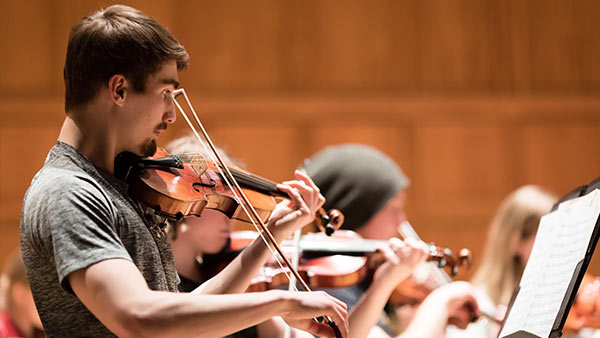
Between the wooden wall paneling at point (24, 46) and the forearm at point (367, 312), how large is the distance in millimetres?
3327

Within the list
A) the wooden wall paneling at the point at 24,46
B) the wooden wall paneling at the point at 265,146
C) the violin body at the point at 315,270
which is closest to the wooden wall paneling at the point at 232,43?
the wooden wall paneling at the point at 265,146

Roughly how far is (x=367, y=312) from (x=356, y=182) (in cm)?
60

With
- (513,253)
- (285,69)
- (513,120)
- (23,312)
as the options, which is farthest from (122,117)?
→ (513,120)

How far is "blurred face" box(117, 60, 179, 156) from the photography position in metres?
1.33

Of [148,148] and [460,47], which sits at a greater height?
[148,148]

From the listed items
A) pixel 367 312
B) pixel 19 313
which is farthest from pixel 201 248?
pixel 19 313

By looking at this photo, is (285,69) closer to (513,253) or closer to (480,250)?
(480,250)

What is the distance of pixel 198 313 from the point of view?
1.16 meters

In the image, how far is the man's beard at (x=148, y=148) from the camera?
138 centimetres

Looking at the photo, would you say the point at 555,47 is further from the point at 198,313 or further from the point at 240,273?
the point at 198,313

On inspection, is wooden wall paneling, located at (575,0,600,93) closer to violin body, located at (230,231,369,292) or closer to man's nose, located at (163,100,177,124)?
violin body, located at (230,231,369,292)

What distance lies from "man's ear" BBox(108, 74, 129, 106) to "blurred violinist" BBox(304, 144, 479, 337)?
119 cm

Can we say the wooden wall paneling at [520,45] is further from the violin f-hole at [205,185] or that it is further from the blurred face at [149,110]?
the blurred face at [149,110]

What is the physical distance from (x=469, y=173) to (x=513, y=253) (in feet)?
5.94
